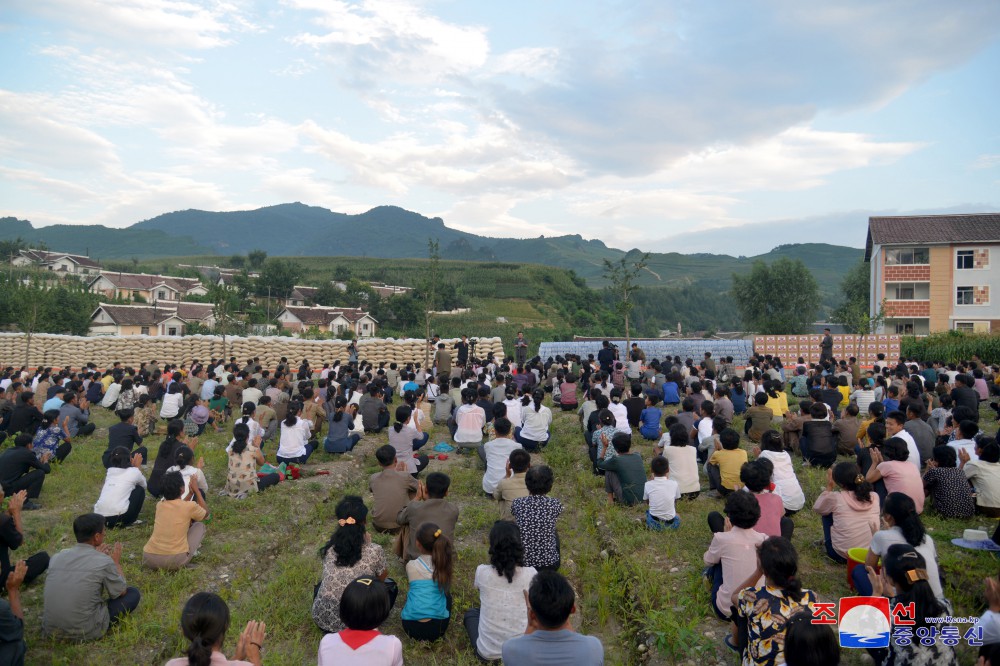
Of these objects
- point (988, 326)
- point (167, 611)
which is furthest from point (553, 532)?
point (988, 326)

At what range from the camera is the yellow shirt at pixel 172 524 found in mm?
6164

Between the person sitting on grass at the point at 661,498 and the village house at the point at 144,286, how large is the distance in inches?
2644

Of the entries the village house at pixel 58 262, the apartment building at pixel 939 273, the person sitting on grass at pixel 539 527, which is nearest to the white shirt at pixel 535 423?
the person sitting on grass at pixel 539 527

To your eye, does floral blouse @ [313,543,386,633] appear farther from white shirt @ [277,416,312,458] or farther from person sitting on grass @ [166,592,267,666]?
white shirt @ [277,416,312,458]

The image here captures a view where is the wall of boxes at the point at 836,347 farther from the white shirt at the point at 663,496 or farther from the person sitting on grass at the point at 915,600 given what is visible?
the person sitting on grass at the point at 915,600

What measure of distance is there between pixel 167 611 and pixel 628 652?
395 cm

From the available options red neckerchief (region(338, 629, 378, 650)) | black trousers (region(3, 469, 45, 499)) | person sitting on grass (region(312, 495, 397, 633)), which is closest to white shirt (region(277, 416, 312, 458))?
black trousers (region(3, 469, 45, 499))

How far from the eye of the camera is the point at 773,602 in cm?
379

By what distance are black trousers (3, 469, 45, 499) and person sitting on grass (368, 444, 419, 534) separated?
15.2 ft

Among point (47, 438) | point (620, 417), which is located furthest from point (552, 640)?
point (47, 438)

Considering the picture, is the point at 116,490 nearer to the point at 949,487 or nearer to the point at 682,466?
the point at 682,466

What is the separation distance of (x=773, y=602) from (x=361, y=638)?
2.42m

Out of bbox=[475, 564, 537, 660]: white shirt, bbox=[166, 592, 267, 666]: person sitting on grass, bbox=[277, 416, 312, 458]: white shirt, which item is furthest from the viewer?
bbox=[277, 416, 312, 458]: white shirt

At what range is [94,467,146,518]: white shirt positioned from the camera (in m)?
7.06
